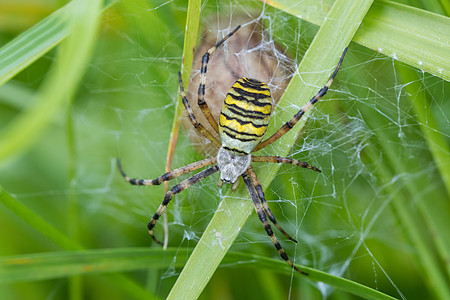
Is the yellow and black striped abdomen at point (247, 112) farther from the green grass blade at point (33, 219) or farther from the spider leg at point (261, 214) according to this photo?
the green grass blade at point (33, 219)

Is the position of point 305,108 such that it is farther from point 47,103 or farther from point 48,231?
point 48,231

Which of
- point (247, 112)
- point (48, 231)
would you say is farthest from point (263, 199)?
point (48, 231)

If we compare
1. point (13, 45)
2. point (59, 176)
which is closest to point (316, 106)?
point (13, 45)

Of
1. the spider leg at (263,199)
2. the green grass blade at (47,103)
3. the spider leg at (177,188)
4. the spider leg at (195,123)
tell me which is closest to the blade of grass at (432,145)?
the spider leg at (263,199)

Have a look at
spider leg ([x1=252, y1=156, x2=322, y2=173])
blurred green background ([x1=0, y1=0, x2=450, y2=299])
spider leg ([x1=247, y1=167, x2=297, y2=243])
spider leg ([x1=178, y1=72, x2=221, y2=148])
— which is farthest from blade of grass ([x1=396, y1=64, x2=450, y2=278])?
spider leg ([x1=178, y1=72, x2=221, y2=148])

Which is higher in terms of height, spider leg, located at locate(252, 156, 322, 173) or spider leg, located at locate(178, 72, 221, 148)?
spider leg, located at locate(178, 72, 221, 148)

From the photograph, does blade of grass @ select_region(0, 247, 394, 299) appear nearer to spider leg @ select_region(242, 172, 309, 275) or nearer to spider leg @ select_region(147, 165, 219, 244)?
spider leg @ select_region(242, 172, 309, 275)

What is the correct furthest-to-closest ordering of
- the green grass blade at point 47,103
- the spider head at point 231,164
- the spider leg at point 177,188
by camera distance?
the spider leg at point 177,188 < the spider head at point 231,164 < the green grass blade at point 47,103
